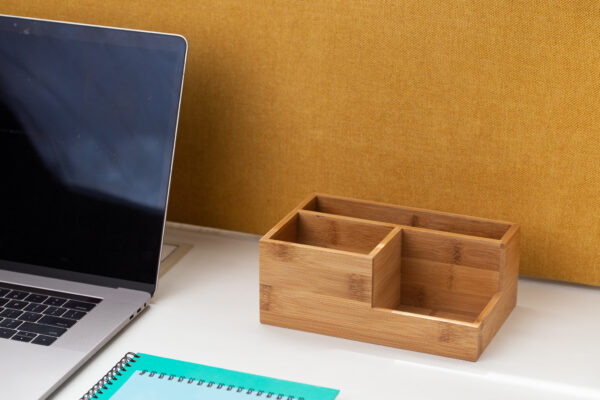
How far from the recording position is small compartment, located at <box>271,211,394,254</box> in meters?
0.94

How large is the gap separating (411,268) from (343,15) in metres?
0.31

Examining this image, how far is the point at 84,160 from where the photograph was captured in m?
1.00

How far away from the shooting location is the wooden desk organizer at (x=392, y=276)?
Result: 2.78 ft

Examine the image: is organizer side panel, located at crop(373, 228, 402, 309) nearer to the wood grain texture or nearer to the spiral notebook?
the wood grain texture

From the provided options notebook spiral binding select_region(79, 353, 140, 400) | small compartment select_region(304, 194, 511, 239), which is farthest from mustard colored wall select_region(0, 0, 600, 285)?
notebook spiral binding select_region(79, 353, 140, 400)

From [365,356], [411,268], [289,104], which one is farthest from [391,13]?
[365,356]

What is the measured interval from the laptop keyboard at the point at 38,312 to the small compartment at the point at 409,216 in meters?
0.28

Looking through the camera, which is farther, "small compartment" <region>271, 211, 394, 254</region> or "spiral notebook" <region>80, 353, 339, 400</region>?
"small compartment" <region>271, 211, 394, 254</region>

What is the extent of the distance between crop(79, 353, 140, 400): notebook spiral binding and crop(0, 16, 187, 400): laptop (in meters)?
0.09

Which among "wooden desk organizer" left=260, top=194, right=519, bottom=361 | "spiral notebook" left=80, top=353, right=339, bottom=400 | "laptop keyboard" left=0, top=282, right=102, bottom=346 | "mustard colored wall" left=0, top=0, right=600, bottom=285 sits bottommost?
"spiral notebook" left=80, top=353, right=339, bottom=400

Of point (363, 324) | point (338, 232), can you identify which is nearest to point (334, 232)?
point (338, 232)

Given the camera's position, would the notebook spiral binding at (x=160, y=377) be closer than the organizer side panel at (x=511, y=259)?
Yes

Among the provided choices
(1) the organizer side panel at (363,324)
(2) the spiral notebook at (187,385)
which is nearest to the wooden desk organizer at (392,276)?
(1) the organizer side panel at (363,324)

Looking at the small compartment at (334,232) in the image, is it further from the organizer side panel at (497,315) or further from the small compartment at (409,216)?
the organizer side panel at (497,315)
